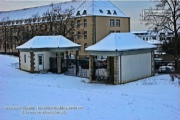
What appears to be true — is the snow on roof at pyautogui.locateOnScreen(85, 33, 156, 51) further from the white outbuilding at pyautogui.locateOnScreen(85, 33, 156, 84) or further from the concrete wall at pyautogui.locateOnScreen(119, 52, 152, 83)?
the concrete wall at pyautogui.locateOnScreen(119, 52, 152, 83)

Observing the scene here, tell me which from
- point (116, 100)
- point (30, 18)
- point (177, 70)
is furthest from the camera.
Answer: point (30, 18)

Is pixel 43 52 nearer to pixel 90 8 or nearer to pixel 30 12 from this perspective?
pixel 90 8

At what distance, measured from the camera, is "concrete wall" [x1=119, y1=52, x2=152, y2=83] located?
79.6 ft

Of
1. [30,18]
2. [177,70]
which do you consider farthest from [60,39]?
[30,18]

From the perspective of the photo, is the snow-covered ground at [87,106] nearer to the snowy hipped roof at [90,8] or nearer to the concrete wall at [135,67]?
the concrete wall at [135,67]

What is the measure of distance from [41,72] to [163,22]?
15700 millimetres

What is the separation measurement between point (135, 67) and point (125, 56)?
6.71 ft

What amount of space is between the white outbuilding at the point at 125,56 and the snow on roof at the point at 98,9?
111ft

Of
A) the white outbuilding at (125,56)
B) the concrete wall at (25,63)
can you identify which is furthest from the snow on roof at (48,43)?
the white outbuilding at (125,56)

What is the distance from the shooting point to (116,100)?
15070 mm

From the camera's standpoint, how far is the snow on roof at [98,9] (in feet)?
199

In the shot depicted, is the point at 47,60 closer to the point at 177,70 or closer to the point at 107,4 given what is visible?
the point at 177,70

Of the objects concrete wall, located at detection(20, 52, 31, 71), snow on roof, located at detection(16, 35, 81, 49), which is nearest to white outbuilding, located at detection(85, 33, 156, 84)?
snow on roof, located at detection(16, 35, 81, 49)

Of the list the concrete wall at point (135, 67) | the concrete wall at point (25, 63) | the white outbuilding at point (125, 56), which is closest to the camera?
the white outbuilding at point (125, 56)
